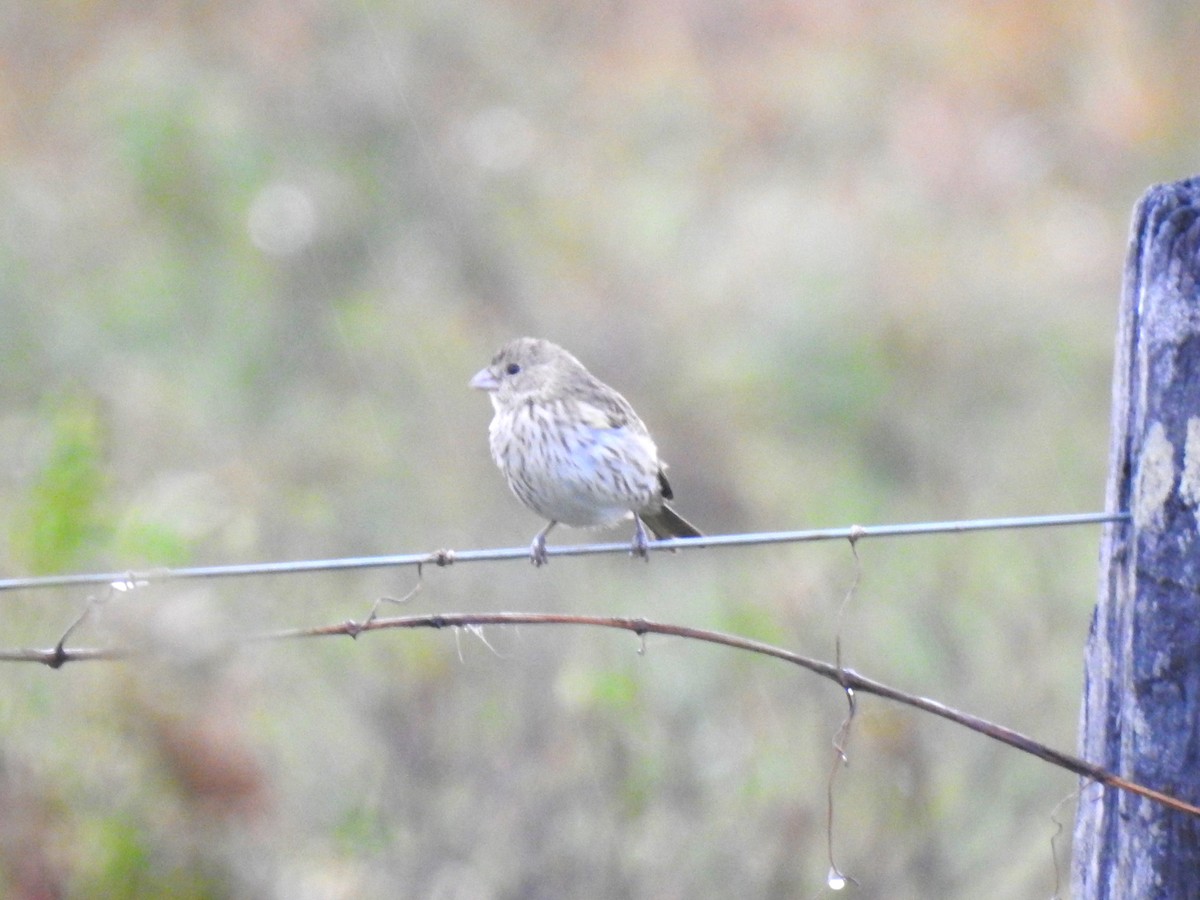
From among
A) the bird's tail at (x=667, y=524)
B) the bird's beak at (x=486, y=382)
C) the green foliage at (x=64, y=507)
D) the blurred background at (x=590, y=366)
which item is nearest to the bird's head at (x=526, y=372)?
the bird's beak at (x=486, y=382)

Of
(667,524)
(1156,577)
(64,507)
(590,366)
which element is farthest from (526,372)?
(590,366)

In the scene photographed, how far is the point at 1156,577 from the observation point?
261 centimetres

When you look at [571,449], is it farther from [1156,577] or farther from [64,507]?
[1156,577]

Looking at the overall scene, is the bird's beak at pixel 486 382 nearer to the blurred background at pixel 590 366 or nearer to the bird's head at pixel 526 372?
the bird's head at pixel 526 372

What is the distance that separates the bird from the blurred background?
732 mm

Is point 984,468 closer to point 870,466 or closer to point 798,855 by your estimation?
point 870,466

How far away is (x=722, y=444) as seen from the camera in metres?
11.7

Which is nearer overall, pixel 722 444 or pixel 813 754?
pixel 813 754

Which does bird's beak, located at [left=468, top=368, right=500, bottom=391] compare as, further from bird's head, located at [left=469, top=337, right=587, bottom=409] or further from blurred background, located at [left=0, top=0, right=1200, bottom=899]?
blurred background, located at [left=0, top=0, right=1200, bottom=899]

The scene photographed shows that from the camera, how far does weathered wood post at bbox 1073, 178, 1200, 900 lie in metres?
2.59

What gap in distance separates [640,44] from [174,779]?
37.2 feet

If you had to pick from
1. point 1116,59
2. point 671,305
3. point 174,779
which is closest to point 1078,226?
point 1116,59

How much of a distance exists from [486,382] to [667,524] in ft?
2.39

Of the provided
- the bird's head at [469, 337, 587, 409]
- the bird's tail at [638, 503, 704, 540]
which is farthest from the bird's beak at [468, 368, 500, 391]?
the bird's tail at [638, 503, 704, 540]
